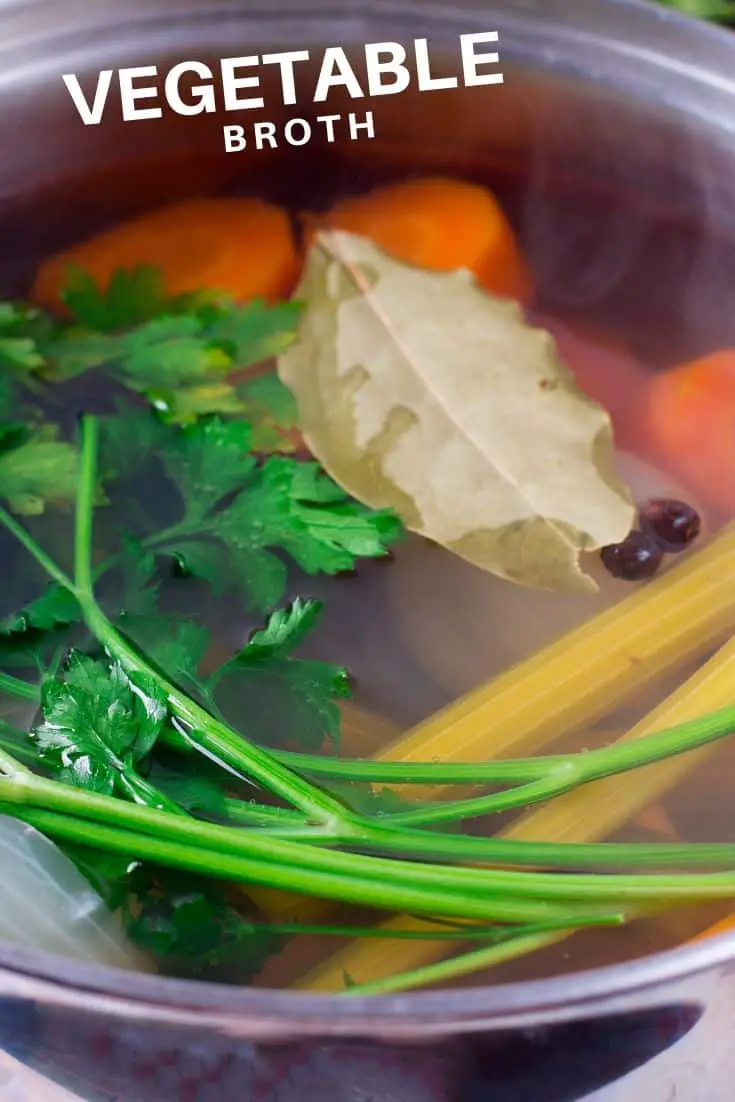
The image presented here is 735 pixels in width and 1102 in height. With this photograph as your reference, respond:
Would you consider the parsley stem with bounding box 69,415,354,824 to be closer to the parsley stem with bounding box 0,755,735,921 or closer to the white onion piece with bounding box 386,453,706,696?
the parsley stem with bounding box 0,755,735,921

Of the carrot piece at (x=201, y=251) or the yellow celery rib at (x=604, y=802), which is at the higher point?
the carrot piece at (x=201, y=251)

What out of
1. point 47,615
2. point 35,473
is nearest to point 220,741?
point 47,615

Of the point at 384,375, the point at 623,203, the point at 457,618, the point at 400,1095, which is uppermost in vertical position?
the point at 623,203

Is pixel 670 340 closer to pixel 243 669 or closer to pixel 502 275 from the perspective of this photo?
pixel 502 275

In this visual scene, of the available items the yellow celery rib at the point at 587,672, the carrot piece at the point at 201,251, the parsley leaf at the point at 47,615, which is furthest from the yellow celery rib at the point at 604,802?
the carrot piece at the point at 201,251

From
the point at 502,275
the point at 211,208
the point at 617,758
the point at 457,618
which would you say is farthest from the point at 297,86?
the point at 617,758

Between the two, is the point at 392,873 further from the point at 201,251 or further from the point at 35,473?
the point at 201,251

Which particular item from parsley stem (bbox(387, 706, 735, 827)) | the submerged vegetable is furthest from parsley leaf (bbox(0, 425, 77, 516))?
parsley stem (bbox(387, 706, 735, 827))

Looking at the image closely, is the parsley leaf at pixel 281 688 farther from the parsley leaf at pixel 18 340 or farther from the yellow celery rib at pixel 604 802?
the parsley leaf at pixel 18 340
